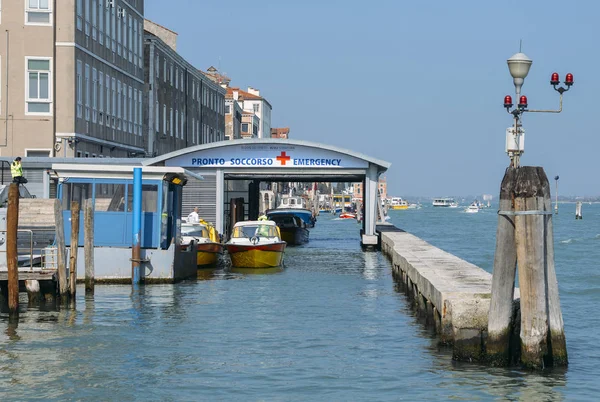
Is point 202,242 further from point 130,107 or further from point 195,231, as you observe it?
point 130,107

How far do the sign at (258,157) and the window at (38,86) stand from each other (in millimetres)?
5576

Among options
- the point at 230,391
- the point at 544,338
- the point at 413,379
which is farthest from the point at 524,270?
the point at 230,391

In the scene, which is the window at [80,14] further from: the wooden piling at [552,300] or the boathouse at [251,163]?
the wooden piling at [552,300]

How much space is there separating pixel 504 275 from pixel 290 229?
41077 mm

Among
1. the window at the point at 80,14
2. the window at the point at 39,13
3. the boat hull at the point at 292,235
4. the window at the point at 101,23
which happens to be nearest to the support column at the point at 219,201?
the window at the point at 80,14

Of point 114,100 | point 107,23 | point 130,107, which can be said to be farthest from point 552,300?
point 130,107

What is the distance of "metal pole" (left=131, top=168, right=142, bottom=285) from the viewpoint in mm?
28336

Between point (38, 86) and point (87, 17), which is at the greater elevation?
point (87, 17)

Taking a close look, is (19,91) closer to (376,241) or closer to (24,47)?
(24,47)

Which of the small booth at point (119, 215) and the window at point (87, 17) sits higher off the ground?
the window at point (87, 17)

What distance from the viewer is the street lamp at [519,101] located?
1705 cm

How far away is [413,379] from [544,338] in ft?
6.54

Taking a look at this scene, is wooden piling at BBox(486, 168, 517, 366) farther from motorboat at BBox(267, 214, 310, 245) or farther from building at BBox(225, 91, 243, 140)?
building at BBox(225, 91, 243, 140)

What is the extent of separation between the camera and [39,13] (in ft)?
145
